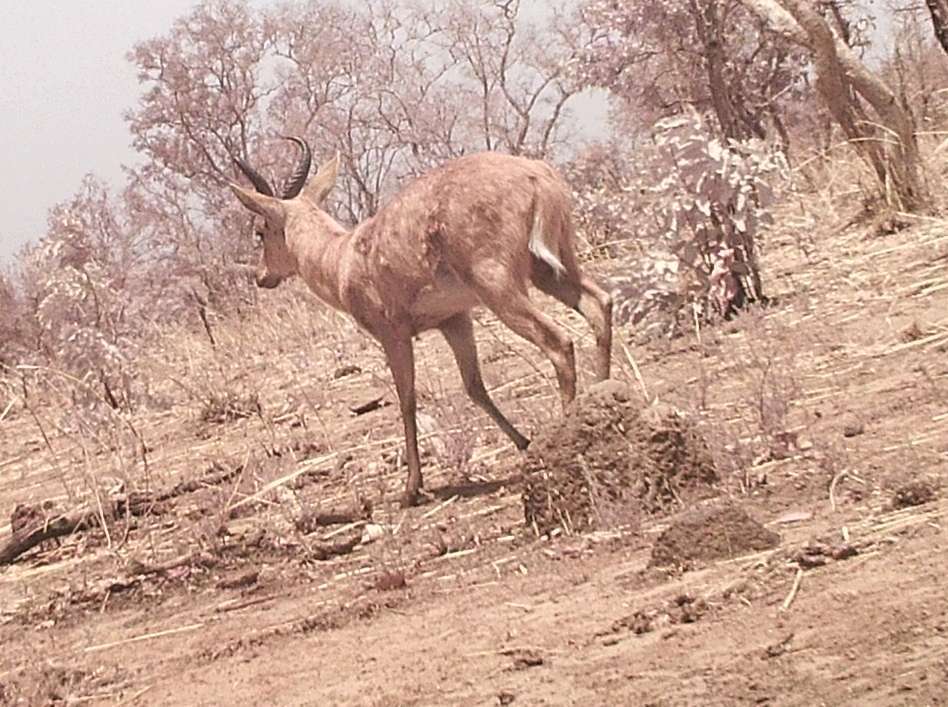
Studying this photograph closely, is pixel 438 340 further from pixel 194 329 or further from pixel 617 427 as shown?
pixel 617 427

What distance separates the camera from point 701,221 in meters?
9.52

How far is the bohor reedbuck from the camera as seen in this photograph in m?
6.87

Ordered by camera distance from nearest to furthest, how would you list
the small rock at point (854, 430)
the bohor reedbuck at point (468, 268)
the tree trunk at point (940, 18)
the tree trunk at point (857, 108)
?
1. the small rock at point (854, 430)
2. the bohor reedbuck at point (468, 268)
3. the tree trunk at point (940, 18)
4. the tree trunk at point (857, 108)

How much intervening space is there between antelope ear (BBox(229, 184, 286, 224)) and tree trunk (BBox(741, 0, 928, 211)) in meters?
4.50

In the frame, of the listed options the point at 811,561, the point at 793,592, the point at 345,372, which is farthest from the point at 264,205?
the point at 793,592

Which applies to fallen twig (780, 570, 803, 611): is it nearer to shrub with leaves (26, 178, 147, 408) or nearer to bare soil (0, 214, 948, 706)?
bare soil (0, 214, 948, 706)

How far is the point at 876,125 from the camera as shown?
10.9m

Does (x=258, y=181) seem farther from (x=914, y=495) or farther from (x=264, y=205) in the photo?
(x=914, y=495)

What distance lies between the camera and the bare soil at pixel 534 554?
342cm

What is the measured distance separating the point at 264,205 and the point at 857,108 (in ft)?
17.6

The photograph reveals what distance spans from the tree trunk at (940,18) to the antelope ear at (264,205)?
15.4ft

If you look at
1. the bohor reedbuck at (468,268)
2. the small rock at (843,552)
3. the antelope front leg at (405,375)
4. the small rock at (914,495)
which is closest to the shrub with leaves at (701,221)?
the bohor reedbuck at (468,268)

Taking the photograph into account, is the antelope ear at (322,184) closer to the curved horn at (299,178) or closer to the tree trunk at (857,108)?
the curved horn at (299,178)

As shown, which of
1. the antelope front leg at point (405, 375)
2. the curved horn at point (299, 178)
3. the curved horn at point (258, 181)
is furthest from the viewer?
the curved horn at point (299, 178)
